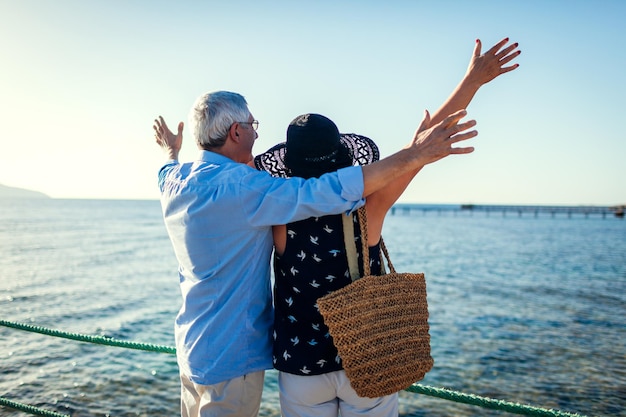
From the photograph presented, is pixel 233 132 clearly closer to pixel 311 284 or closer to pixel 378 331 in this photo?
pixel 311 284

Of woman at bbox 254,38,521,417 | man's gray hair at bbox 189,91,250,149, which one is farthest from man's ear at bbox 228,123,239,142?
woman at bbox 254,38,521,417

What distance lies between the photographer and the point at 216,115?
2008mm

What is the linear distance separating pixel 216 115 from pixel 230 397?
117 cm

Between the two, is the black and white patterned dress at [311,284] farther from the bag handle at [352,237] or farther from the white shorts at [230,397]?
the white shorts at [230,397]

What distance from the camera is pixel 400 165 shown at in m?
1.79

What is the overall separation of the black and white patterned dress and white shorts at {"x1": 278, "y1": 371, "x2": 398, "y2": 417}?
47mm

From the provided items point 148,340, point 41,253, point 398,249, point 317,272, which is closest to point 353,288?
point 317,272

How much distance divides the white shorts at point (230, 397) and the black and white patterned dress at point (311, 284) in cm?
18

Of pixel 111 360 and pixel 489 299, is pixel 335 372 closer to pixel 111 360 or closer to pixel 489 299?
pixel 111 360

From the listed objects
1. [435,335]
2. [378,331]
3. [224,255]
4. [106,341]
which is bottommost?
[435,335]

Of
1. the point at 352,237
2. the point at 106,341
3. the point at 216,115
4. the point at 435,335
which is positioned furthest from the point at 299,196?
the point at 435,335

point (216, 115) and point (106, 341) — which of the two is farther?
point (106, 341)

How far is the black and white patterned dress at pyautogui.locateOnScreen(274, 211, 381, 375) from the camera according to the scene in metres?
1.93

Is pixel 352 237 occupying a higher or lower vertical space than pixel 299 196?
lower
